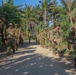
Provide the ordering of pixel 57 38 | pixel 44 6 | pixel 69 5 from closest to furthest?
pixel 57 38 < pixel 69 5 < pixel 44 6

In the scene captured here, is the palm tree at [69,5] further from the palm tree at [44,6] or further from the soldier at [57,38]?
the soldier at [57,38]

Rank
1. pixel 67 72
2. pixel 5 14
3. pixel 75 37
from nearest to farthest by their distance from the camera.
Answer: pixel 67 72 < pixel 75 37 < pixel 5 14

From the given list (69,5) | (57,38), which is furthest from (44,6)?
(57,38)

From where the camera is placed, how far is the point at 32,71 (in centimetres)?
1037

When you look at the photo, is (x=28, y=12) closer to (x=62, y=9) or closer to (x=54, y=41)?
(x=62, y=9)

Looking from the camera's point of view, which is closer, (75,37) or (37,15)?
(75,37)

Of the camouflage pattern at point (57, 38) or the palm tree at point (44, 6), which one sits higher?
the palm tree at point (44, 6)

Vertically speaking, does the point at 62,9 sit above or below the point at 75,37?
above

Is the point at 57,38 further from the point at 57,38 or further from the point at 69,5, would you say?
the point at 69,5

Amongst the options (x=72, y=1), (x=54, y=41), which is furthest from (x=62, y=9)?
(x=54, y=41)

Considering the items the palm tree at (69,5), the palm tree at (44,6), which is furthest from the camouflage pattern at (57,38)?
the palm tree at (44,6)

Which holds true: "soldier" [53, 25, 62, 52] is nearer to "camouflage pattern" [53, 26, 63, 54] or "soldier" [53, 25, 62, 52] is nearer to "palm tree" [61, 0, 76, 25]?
"camouflage pattern" [53, 26, 63, 54]

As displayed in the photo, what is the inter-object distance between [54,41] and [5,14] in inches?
410

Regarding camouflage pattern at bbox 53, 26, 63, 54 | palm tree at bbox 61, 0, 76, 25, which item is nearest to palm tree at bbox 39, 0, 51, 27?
palm tree at bbox 61, 0, 76, 25
